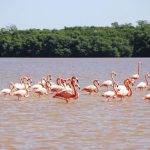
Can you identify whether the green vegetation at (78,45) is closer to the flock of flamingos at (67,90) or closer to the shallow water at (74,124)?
the flock of flamingos at (67,90)

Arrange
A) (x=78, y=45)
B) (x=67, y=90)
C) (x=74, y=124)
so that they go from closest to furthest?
1. (x=74, y=124)
2. (x=67, y=90)
3. (x=78, y=45)

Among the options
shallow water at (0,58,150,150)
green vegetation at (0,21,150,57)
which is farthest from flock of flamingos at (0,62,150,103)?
green vegetation at (0,21,150,57)

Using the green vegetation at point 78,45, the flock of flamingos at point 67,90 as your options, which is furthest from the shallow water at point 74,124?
the green vegetation at point 78,45

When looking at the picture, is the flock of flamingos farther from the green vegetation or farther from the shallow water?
the green vegetation

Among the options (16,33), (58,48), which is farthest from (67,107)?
(16,33)

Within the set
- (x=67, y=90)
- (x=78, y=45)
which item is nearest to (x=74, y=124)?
(x=67, y=90)

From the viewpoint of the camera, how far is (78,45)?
64.6m

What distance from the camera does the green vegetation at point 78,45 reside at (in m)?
65.1

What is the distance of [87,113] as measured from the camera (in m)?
12.7

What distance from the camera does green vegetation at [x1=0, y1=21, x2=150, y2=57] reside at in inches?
2562

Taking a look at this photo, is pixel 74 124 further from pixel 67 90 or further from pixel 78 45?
pixel 78 45

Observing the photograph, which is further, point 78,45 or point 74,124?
point 78,45

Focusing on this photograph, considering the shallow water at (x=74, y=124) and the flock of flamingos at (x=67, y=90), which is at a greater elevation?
the flock of flamingos at (x=67, y=90)

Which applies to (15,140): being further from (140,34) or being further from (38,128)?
(140,34)
